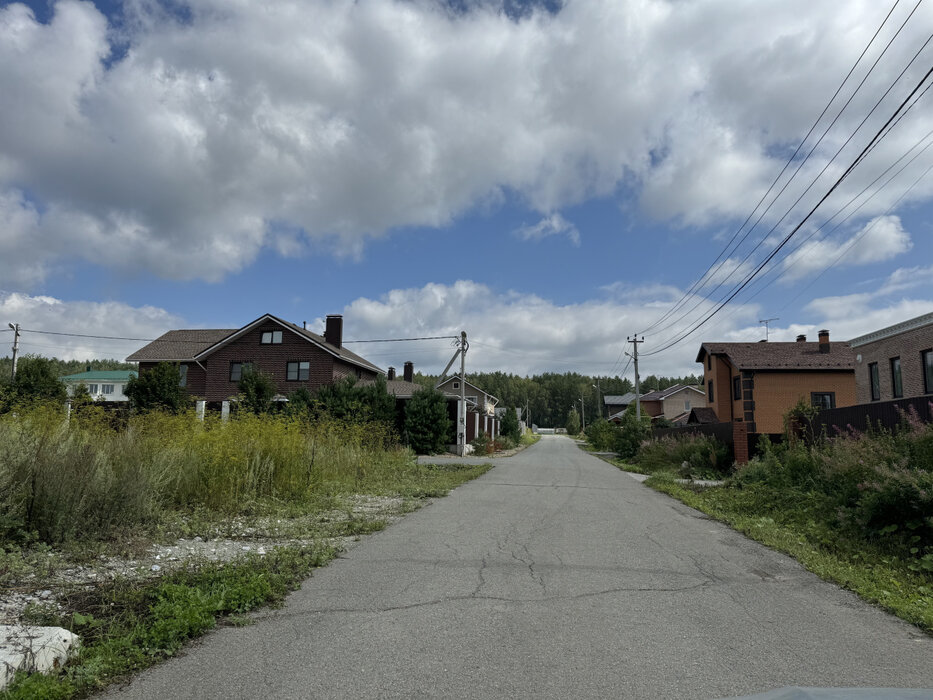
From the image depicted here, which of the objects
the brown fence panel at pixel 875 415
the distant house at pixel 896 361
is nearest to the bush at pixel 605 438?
the distant house at pixel 896 361

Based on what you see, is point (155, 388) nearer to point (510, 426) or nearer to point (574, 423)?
point (510, 426)

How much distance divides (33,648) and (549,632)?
330 cm

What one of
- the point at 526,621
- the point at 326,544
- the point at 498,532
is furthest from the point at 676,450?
the point at 526,621

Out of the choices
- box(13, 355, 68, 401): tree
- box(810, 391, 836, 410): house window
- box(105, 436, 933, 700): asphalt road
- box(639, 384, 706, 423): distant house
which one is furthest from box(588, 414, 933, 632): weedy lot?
box(639, 384, 706, 423): distant house

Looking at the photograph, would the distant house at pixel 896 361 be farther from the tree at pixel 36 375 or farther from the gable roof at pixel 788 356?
the tree at pixel 36 375

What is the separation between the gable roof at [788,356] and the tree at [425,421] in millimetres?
16594

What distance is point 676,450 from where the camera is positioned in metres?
22.9

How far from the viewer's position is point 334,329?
41688mm

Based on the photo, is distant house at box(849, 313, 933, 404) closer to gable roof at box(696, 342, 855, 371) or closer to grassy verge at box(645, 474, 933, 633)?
gable roof at box(696, 342, 855, 371)

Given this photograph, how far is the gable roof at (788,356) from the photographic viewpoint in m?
33.1

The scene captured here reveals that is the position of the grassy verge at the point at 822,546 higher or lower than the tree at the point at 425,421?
lower

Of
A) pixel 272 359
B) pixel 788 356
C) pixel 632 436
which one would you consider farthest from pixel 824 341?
pixel 272 359

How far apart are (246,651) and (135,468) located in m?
4.79

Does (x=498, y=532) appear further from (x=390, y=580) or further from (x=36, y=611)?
(x=36, y=611)
